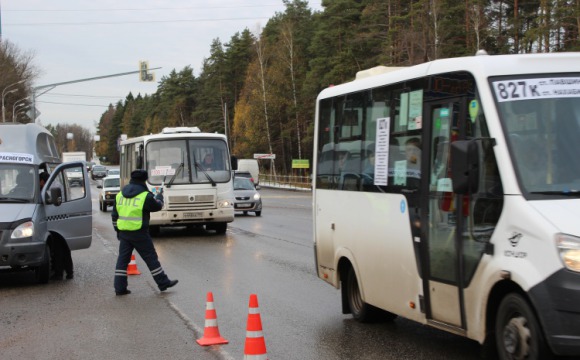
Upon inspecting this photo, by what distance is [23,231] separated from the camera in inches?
462

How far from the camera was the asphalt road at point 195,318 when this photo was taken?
7.46 meters

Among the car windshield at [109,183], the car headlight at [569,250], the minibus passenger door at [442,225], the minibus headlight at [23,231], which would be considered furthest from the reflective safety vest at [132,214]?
the car windshield at [109,183]

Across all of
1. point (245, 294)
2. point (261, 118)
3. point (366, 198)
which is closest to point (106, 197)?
point (245, 294)

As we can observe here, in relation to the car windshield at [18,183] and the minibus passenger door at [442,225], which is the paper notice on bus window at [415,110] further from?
the car windshield at [18,183]

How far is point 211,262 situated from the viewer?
15133 millimetres

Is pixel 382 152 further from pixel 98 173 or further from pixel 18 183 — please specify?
pixel 98 173

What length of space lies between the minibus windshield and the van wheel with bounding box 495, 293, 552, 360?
2.78 feet

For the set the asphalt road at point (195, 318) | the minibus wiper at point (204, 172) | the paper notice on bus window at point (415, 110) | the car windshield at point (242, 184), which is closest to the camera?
the paper notice on bus window at point (415, 110)

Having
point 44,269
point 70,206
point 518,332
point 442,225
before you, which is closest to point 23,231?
point 44,269

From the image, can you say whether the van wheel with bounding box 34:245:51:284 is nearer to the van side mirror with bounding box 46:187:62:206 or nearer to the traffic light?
the van side mirror with bounding box 46:187:62:206

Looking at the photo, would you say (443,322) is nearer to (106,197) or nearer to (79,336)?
(79,336)

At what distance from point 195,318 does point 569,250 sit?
17.5 feet

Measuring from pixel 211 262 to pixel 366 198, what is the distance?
769cm

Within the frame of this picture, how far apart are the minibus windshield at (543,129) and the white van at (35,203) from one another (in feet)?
27.5
